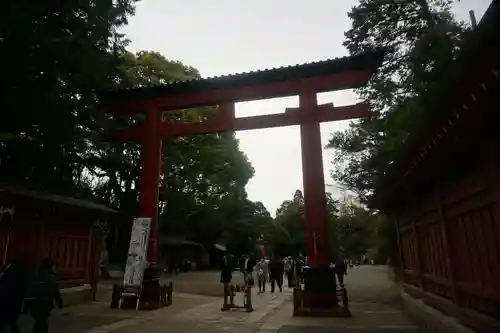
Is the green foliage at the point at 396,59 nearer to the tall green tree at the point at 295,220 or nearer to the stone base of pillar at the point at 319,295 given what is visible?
the stone base of pillar at the point at 319,295

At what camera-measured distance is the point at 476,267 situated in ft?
20.0

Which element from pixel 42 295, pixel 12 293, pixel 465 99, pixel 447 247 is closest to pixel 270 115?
pixel 447 247

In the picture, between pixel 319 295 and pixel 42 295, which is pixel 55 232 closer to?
pixel 42 295

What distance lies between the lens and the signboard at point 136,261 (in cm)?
1202

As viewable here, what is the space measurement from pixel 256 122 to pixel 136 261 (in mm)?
5902

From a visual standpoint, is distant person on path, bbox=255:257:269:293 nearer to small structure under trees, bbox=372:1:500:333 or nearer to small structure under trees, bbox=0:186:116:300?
small structure under trees, bbox=0:186:116:300

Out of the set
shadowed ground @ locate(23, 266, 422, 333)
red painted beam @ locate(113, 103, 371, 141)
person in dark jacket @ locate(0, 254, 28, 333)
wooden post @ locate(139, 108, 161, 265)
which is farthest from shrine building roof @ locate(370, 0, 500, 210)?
wooden post @ locate(139, 108, 161, 265)

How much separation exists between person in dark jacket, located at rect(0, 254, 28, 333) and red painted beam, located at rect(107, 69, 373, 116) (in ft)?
28.6

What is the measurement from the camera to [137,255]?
480 inches

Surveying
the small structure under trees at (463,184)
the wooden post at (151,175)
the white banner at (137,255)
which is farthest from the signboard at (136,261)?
the small structure under trees at (463,184)

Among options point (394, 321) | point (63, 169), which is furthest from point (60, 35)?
point (394, 321)

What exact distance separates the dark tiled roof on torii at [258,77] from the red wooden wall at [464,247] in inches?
198

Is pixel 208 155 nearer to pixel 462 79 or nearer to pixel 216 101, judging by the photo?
pixel 216 101

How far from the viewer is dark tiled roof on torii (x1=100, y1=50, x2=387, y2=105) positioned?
1241cm
